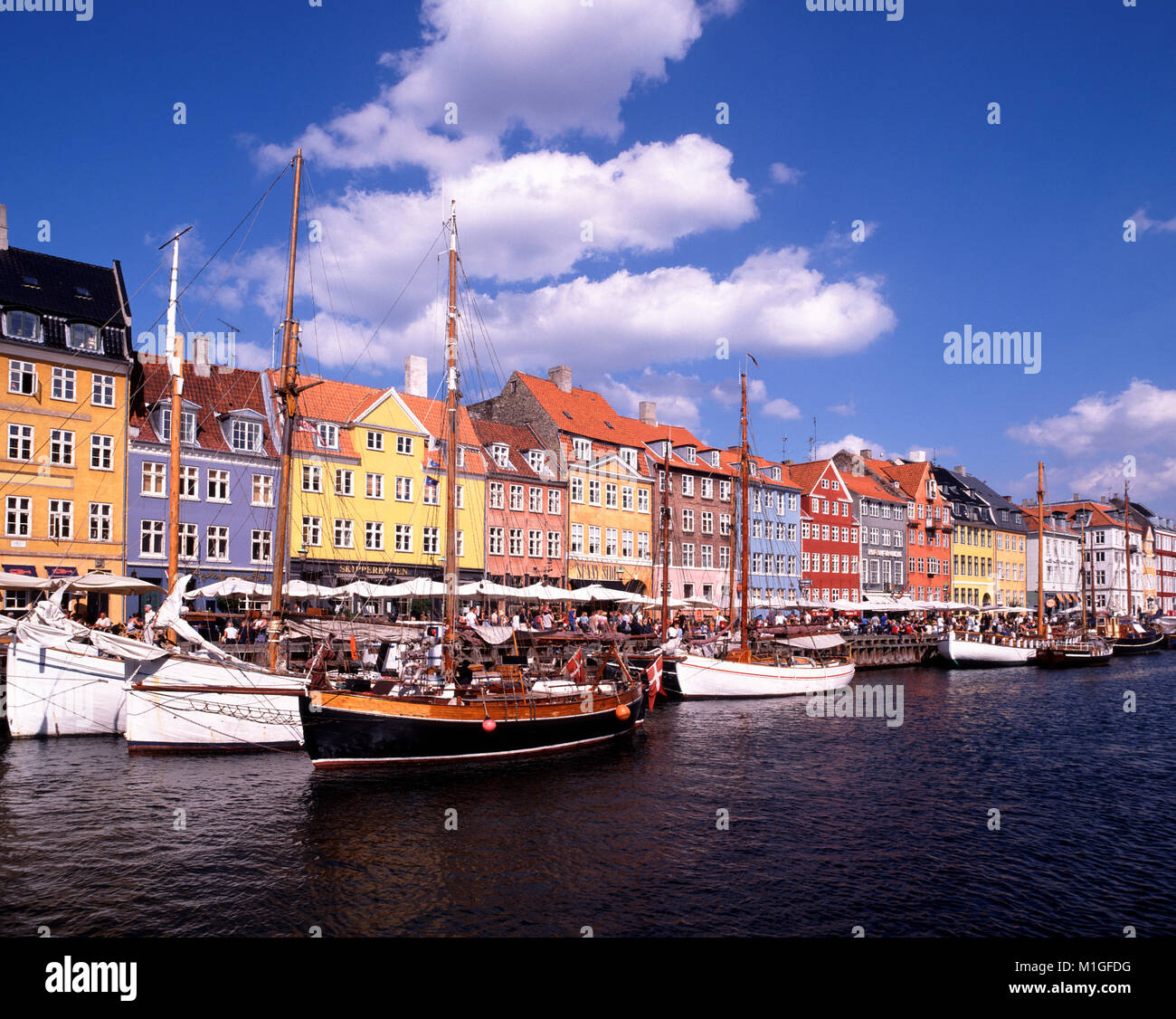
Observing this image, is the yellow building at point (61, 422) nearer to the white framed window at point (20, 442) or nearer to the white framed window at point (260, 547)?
the white framed window at point (20, 442)

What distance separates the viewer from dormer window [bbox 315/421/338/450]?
50562mm

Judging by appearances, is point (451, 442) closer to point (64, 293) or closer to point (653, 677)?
point (653, 677)

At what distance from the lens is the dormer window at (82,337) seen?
42500mm

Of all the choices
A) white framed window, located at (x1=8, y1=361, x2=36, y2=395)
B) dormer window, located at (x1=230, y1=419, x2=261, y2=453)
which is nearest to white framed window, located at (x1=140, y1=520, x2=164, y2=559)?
dormer window, located at (x1=230, y1=419, x2=261, y2=453)

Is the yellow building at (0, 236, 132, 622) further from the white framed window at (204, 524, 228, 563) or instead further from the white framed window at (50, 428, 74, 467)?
the white framed window at (204, 524, 228, 563)

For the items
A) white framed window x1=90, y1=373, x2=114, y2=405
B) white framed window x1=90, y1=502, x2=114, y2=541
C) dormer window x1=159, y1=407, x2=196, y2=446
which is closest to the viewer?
white framed window x1=90, y1=502, x2=114, y2=541

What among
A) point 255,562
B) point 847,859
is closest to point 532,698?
point 847,859

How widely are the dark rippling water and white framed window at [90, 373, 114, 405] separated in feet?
72.4

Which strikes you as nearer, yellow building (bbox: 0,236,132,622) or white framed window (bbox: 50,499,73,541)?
yellow building (bbox: 0,236,132,622)

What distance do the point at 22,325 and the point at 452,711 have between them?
31321 mm

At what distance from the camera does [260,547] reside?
159 ft

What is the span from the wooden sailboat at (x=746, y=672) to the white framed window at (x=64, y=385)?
31.1 metres

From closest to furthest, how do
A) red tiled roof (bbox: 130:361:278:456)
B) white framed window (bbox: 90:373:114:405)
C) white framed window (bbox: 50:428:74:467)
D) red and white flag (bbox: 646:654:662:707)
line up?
red and white flag (bbox: 646:654:662:707) → white framed window (bbox: 50:428:74:467) → white framed window (bbox: 90:373:114:405) → red tiled roof (bbox: 130:361:278:456)
